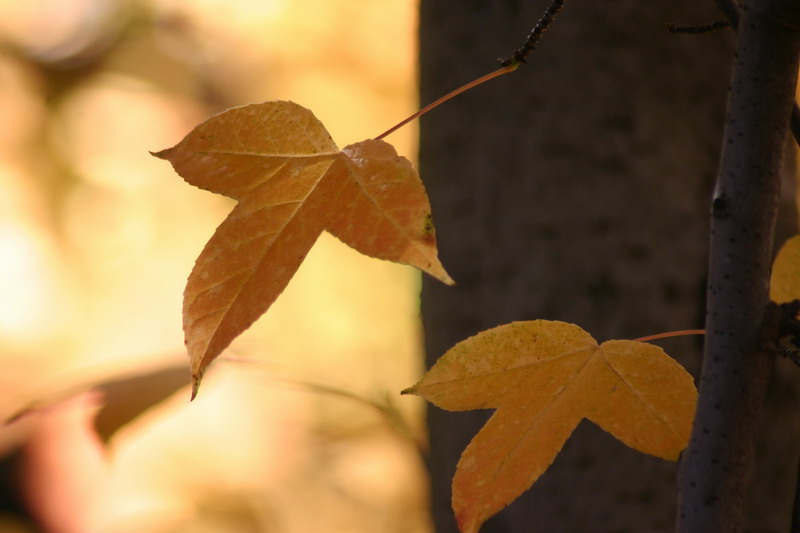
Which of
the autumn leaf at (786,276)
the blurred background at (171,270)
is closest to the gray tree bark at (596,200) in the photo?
the autumn leaf at (786,276)

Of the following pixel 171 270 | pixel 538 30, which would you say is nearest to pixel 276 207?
pixel 538 30

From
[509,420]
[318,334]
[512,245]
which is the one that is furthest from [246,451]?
[509,420]

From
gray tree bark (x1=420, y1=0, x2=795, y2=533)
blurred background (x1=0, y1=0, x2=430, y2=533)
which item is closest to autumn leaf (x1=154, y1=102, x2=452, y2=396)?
gray tree bark (x1=420, y1=0, x2=795, y2=533)

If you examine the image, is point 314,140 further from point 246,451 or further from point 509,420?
point 246,451

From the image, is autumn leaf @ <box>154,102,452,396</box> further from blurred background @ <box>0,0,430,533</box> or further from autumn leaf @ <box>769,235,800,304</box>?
blurred background @ <box>0,0,430,533</box>

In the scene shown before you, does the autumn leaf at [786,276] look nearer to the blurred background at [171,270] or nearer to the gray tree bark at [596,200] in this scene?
the gray tree bark at [596,200]
